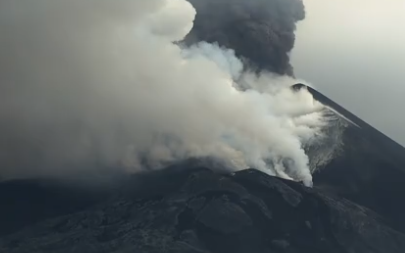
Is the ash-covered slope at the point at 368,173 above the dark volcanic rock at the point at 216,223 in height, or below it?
above

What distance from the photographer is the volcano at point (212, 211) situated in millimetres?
106438

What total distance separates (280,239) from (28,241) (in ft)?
92.9

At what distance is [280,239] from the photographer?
352 feet

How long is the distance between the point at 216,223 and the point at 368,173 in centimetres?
2616

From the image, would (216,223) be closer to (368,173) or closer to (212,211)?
(212,211)

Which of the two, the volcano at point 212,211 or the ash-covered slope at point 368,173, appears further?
the ash-covered slope at point 368,173

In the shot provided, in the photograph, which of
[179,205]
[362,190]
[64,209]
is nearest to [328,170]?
[362,190]

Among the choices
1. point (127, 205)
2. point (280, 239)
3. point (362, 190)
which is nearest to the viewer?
point (280, 239)

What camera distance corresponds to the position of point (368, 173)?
409 ft

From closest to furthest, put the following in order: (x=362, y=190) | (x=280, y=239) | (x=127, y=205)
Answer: (x=280, y=239), (x=127, y=205), (x=362, y=190)

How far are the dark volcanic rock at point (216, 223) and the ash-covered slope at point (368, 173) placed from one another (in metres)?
5.27

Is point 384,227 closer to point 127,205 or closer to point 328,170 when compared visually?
point 328,170

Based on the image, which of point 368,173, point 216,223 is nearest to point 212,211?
point 216,223

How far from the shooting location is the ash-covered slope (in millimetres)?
122375
